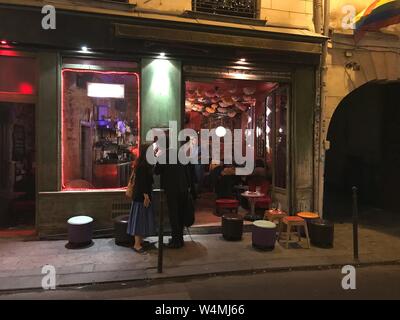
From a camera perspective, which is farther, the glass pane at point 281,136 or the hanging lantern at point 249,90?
the hanging lantern at point 249,90

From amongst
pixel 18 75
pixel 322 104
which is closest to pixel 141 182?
pixel 18 75

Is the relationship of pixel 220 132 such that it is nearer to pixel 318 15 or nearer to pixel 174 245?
pixel 318 15

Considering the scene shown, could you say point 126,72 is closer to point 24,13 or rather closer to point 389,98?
point 24,13

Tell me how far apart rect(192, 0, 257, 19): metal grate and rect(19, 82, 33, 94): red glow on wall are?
422 cm

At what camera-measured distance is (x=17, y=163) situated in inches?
372

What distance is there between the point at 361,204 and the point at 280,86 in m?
5.88

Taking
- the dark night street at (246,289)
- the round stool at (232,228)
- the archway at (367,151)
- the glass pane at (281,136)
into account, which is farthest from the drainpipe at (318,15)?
the dark night street at (246,289)

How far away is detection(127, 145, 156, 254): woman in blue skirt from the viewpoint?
695 centimetres

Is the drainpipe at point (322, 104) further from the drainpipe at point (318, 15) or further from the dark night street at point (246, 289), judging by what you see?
the dark night street at point (246, 289)

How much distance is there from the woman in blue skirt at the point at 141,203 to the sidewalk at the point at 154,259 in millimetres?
400

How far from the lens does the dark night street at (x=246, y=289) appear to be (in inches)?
199

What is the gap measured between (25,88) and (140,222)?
13.4 feet

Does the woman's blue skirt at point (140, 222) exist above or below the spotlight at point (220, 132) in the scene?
below

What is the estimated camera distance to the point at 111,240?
7781 millimetres
